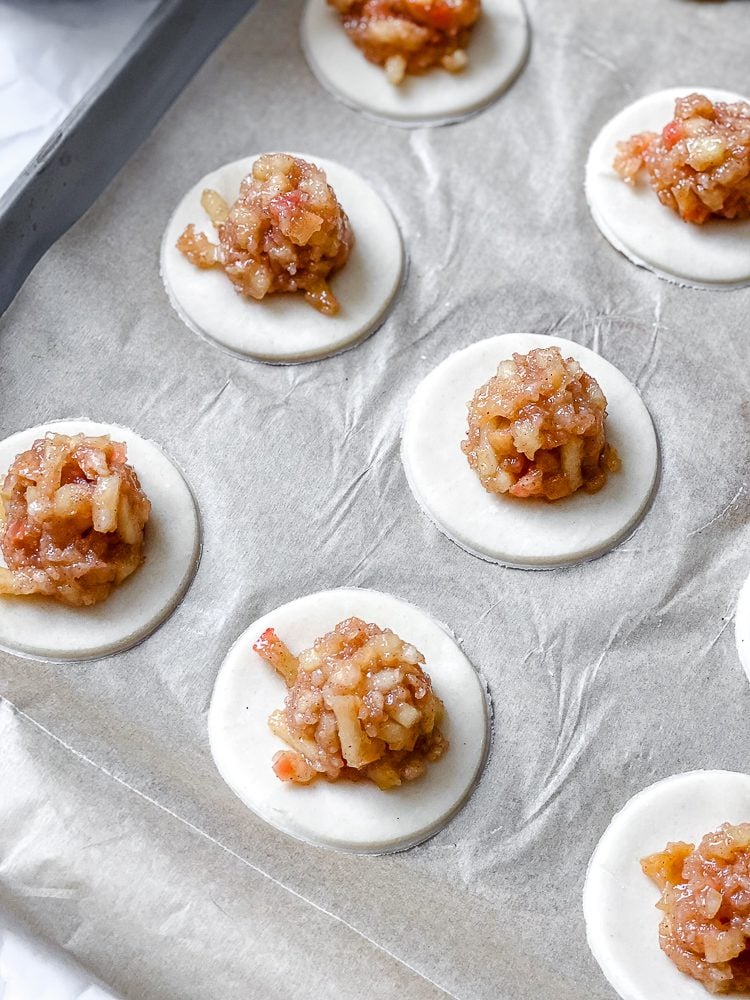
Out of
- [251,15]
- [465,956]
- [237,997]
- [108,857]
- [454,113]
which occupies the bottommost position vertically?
[465,956]

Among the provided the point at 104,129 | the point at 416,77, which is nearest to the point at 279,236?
the point at 104,129

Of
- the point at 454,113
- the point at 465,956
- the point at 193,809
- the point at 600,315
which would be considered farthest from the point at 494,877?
the point at 454,113

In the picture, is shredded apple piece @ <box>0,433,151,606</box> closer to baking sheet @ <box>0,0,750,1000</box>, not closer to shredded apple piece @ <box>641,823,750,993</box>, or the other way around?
baking sheet @ <box>0,0,750,1000</box>

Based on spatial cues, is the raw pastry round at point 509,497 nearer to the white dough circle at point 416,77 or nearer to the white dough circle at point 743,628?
the white dough circle at point 743,628

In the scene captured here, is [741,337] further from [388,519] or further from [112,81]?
[112,81]

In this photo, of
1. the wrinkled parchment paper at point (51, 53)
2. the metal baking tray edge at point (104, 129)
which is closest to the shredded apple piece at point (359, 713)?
the metal baking tray edge at point (104, 129)

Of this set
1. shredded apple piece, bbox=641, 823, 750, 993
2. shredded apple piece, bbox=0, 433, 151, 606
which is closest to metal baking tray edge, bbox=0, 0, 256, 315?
shredded apple piece, bbox=0, 433, 151, 606

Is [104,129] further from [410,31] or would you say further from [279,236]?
[410,31]
